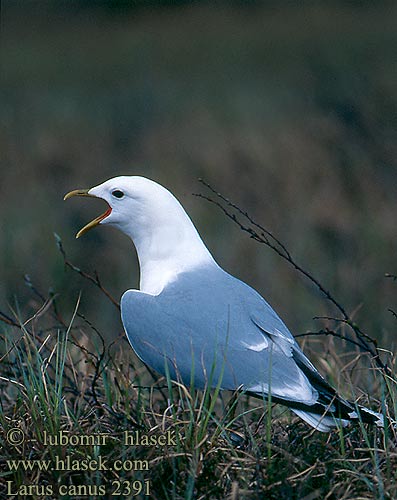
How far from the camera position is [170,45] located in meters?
14.0

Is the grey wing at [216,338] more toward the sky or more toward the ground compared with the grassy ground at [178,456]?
more toward the sky

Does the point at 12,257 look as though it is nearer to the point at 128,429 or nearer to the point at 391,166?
the point at 391,166

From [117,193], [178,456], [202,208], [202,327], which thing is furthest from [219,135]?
[178,456]

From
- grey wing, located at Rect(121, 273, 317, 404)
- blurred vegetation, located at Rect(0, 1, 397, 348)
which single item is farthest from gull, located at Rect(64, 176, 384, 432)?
blurred vegetation, located at Rect(0, 1, 397, 348)

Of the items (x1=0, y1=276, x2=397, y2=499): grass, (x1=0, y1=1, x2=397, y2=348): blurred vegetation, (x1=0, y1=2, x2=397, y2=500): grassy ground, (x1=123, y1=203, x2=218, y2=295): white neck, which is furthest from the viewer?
(x1=0, y1=1, x2=397, y2=348): blurred vegetation

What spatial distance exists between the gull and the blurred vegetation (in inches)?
70.4

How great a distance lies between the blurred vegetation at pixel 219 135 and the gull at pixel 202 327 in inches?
70.4

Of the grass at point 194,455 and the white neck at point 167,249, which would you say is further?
the white neck at point 167,249

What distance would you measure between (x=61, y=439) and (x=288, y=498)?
24.8 inches

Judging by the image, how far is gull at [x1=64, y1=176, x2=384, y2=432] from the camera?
2.51 m

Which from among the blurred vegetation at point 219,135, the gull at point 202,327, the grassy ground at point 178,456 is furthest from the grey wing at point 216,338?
the blurred vegetation at point 219,135

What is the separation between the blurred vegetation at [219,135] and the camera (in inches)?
288

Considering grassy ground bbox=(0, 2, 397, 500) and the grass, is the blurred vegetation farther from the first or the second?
the grass

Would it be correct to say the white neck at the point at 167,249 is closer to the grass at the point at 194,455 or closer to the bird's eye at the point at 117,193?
the bird's eye at the point at 117,193
